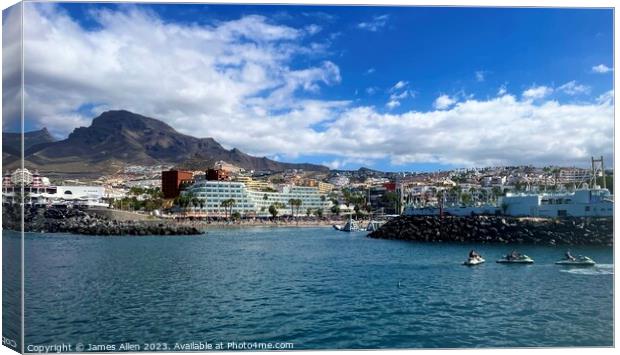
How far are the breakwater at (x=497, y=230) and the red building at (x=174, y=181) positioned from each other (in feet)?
82.6

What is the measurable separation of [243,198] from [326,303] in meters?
39.5

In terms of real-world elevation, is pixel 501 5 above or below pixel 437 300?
above

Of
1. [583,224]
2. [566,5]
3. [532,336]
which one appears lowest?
[532,336]

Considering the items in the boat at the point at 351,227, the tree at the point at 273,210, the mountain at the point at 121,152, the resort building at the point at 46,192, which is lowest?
the boat at the point at 351,227

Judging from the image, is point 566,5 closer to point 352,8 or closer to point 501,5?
point 501,5

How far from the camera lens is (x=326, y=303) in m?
9.55

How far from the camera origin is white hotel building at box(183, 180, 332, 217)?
4538 cm

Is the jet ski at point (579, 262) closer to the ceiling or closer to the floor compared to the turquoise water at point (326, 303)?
closer to the ceiling

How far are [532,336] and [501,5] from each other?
16.1 feet

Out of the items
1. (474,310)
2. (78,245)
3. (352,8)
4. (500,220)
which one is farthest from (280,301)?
(78,245)

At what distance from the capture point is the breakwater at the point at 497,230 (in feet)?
48.7

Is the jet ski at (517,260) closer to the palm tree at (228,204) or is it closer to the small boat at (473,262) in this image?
the small boat at (473,262)

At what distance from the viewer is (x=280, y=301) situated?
971 cm

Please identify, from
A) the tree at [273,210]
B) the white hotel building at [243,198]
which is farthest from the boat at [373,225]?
the tree at [273,210]
